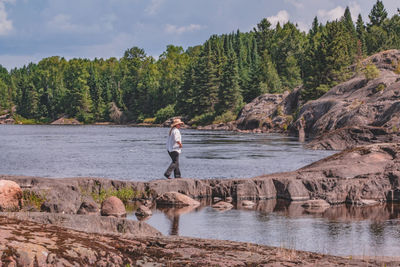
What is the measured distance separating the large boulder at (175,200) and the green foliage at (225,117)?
75911 millimetres

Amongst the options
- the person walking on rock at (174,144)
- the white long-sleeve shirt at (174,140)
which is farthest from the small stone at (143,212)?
the white long-sleeve shirt at (174,140)

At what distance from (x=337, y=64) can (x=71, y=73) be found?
382ft

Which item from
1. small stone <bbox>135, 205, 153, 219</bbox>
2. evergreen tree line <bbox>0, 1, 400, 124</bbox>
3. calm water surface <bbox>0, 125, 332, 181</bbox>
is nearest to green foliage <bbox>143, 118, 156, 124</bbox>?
evergreen tree line <bbox>0, 1, 400, 124</bbox>

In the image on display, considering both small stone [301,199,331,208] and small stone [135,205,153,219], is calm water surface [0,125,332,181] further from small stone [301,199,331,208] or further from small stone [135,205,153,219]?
small stone [135,205,153,219]

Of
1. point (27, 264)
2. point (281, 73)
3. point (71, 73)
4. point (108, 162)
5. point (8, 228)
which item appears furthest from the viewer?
point (71, 73)

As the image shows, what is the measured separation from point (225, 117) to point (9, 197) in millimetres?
84231

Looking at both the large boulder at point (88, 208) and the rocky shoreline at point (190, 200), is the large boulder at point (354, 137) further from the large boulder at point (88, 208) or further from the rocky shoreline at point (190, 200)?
the large boulder at point (88, 208)

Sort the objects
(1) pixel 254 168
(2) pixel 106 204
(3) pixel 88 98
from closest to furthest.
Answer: (2) pixel 106 204 < (1) pixel 254 168 < (3) pixel 88 98

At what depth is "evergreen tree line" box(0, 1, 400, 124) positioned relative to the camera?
8200 cm

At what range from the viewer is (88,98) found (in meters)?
149

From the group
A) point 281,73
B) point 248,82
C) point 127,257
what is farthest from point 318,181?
point 281,73

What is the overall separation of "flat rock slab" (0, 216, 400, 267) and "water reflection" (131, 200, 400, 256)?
2.23 metres

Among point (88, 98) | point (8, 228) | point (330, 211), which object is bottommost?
point (330, 211)

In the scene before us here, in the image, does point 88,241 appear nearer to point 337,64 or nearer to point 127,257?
point 127,257
